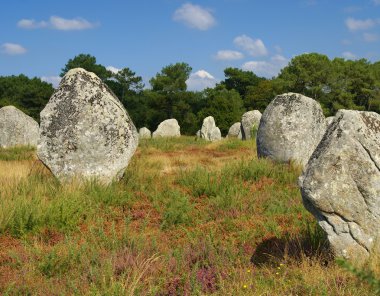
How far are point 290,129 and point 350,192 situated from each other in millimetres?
8471

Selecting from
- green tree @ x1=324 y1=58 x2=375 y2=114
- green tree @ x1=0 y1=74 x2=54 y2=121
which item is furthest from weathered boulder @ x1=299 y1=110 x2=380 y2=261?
green tree @ x1=324 y1=58 x2=375 y2=114

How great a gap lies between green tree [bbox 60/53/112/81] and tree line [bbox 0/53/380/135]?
17 centimetres

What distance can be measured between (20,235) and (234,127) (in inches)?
1168

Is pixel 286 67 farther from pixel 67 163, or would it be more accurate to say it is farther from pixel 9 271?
pixel 9 271

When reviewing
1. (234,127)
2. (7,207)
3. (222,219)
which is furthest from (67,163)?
(234,127)

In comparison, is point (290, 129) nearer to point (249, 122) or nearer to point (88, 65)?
point (249, 122)

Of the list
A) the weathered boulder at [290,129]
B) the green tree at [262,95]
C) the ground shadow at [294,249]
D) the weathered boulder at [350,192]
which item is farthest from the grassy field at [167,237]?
the green tree at [262,95]

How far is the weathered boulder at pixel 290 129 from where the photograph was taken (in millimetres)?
13414

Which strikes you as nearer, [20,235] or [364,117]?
[364,117]

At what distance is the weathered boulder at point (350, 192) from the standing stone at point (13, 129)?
20.0 m

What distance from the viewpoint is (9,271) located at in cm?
557

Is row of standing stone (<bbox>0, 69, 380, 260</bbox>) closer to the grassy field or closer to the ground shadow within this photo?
the ground shadow

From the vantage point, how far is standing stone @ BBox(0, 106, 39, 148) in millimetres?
23125

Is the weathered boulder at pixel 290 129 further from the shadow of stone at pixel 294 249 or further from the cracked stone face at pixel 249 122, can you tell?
the cracked stone face at pixel 249 122
